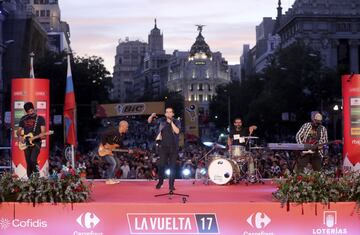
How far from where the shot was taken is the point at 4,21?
74375mm

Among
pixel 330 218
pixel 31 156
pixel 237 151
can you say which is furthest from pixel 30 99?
pixel 330 218

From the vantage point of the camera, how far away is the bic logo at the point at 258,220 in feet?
41.1

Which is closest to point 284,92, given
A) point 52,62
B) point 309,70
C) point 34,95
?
point 309,70

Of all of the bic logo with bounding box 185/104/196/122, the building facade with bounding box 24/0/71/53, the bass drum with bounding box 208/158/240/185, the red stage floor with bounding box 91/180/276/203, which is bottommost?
the red stage floor with bounding box 91/180/276/203

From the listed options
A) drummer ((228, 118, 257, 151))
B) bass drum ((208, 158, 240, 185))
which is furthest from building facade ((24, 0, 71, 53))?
bass drum ((208, 158, 240, 185))

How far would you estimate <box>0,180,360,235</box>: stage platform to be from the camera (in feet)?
41.1

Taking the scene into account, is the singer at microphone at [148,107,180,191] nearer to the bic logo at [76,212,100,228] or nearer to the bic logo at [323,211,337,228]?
the bic logo at [76,212,100,228]

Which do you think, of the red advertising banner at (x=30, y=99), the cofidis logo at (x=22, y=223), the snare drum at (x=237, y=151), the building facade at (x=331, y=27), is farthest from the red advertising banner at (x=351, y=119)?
the building facade at (x=331, y=27)

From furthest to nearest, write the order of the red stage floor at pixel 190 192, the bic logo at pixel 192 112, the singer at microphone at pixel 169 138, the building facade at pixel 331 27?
1. the building facade at pixel 331 27
2. the bic logo at pixel 192 112
3. the singer at microphone at pixel 169 138
4. the red stage floor at pixel 190 192

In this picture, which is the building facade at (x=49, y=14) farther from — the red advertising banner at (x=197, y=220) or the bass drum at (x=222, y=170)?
the red advertising banner at (x=197, y=220)

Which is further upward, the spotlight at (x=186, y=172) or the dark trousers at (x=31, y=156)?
the dark trousers at (x=31, y=156)

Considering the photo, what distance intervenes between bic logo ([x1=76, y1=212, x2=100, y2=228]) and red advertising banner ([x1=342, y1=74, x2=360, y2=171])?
34.2 feet

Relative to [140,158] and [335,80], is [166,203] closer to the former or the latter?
[140,158]

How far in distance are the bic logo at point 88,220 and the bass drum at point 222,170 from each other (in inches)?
214
